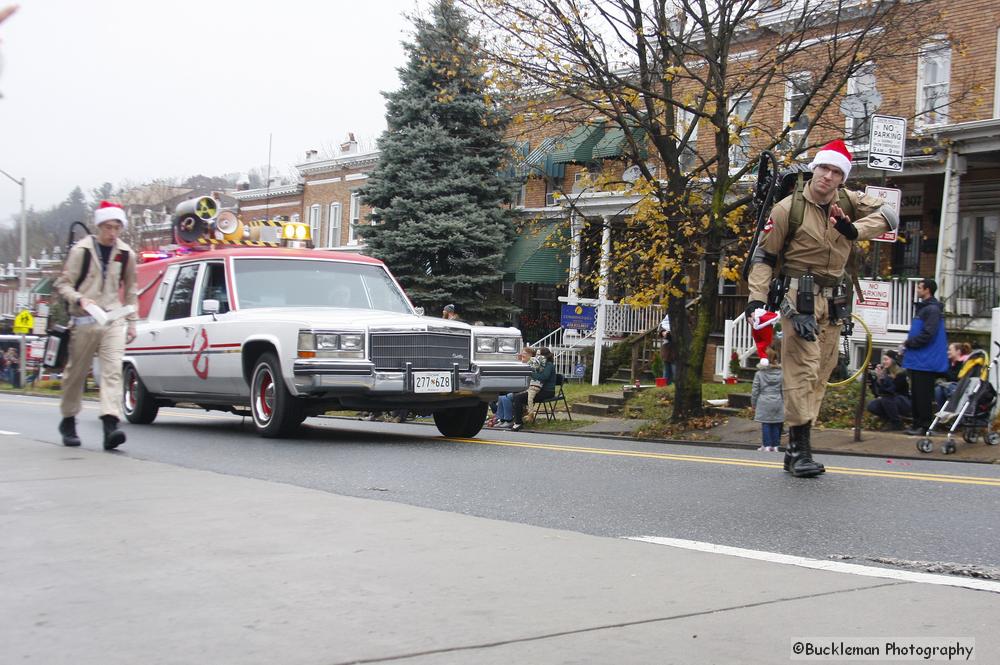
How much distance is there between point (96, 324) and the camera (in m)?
8.92

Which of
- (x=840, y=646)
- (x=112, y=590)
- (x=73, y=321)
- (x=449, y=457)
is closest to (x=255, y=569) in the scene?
(x=112, y=590)

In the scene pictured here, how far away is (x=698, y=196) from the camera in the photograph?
1642cm

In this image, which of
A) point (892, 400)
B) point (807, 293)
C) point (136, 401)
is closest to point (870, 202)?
point (807, 293)

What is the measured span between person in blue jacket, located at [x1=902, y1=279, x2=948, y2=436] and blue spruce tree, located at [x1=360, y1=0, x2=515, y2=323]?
20.1 meters

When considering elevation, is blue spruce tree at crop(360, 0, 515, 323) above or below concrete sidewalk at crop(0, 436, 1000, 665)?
above

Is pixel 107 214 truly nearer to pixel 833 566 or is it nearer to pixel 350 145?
pixel 833 566

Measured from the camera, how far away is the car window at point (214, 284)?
1212 cm

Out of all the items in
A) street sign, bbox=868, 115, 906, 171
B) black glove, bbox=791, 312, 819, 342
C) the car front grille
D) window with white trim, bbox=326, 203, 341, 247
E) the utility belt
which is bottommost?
the car front grille

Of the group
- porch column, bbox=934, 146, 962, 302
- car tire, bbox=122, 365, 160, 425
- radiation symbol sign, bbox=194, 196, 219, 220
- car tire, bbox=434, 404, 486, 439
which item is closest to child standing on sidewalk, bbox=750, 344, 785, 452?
car tire, bbox=434, 404, 486, 439

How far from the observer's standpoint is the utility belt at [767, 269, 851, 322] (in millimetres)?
7441

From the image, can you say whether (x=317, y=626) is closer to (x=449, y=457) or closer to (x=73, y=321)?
(x=449, y=457)

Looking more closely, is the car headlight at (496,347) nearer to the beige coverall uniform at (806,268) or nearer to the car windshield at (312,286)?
the car windshield at (312,286)

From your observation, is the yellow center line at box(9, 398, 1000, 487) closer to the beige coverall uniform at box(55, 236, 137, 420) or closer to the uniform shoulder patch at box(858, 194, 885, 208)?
the uniform shoulder patch at box(858, 194, 885, 208)

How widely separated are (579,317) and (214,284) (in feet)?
64.8
